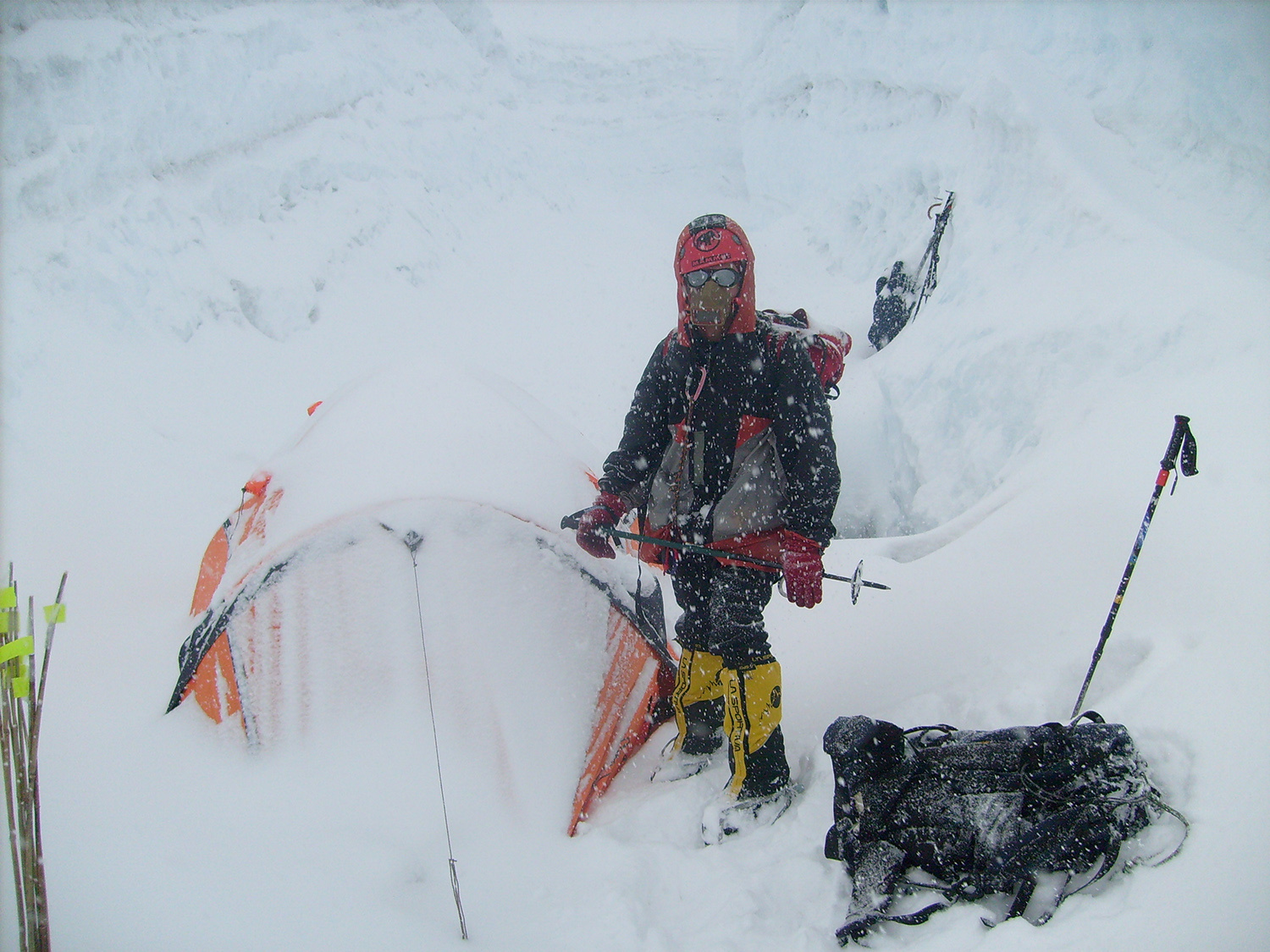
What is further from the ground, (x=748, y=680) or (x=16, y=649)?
(x=16, y=649)

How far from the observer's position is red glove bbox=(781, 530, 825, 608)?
2090 millimetres

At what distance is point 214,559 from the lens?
331cm

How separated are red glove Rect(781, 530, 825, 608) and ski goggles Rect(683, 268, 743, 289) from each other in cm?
82

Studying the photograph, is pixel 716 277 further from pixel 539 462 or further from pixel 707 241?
pixel 539 462

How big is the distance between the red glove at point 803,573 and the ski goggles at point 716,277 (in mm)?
816

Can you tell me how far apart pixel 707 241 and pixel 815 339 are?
0.47m

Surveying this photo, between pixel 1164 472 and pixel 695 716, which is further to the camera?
pixel 695 716

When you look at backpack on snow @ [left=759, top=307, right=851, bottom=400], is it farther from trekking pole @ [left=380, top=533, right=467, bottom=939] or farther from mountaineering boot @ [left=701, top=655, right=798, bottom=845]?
trekking pole @ [left=380, top=533, right=467, bottom=939]

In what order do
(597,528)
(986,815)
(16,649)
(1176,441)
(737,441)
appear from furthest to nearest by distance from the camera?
(597,528) < (737,441) < (1176,441) < (986,815) < (16,649)

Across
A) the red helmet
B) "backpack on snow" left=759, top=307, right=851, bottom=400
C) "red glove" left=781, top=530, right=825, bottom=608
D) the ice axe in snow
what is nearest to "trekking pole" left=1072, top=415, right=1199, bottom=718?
the ice axe in snow

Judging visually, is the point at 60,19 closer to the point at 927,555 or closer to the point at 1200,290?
the point at 927,555

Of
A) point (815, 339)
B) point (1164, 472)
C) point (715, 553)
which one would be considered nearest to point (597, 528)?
point (715, 553)

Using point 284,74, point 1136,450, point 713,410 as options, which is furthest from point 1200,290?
point 284,74

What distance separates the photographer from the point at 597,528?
2.42 meters
